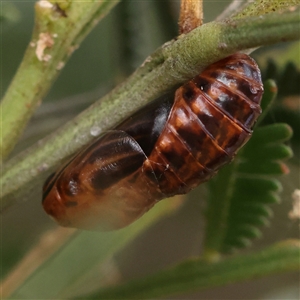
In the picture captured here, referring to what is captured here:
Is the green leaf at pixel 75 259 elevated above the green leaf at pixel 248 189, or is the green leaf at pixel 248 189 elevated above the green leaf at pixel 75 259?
the green leaf at pixel 248 189

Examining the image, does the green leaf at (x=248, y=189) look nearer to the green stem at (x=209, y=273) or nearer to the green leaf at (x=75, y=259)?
the green stem at (x=209, y=273)

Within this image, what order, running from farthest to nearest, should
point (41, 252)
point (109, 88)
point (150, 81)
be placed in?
point (109, 88) < point (41, 252) < point (150, 81)

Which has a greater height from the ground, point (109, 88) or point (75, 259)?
point (109, 88)

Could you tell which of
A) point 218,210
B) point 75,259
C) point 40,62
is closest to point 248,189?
point 218,210

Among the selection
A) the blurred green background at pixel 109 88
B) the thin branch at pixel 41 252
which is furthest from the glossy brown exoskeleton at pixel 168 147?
the thin branch at pixel 41 252

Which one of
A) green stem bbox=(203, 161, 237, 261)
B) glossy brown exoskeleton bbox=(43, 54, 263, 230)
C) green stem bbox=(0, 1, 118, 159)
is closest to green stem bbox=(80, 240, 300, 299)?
green stem bbox=(203, 161, 237, 261)

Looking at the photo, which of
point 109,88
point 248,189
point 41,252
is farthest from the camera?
point 109,88

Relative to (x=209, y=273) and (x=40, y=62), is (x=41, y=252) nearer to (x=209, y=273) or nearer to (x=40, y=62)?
(x=209, y=273)
